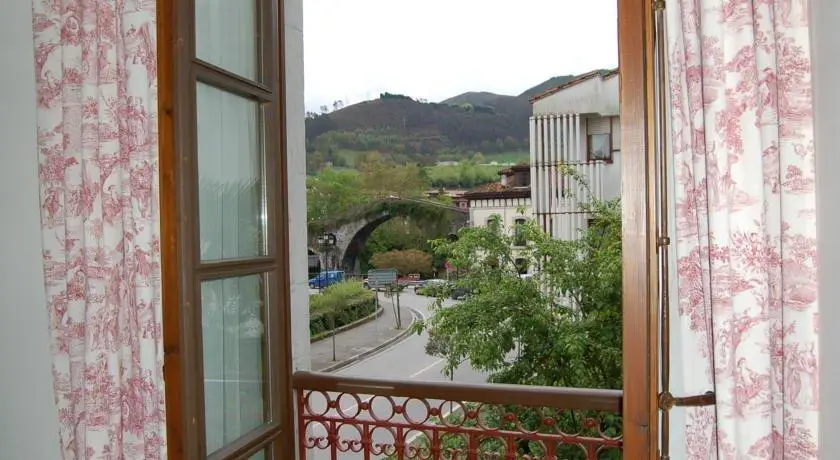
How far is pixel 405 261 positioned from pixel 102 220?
10.6 feet

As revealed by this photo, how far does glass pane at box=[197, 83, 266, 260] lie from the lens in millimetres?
1473

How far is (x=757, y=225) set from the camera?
3.62 ft

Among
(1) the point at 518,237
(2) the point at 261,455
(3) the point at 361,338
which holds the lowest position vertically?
(3) the point at 361,338

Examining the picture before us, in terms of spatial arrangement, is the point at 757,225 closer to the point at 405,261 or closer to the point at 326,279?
the point at 405,261

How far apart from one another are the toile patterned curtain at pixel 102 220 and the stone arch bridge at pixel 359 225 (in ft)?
10.1

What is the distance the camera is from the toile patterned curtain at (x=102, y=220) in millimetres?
1432

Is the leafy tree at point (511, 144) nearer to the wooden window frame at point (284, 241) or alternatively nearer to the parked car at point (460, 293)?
the parked car at point (460, 293)

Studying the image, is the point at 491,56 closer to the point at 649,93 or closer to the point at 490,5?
the point at 490,5

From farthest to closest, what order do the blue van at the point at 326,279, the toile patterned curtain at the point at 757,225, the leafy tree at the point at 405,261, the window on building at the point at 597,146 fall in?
the blue van at the point at 326,279 → the leafy tree at the point at 405,261 → the window on building at the point at 597,146 → the toile patterned curtain at the point at 757,225

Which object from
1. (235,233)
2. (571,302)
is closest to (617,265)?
(571,302)

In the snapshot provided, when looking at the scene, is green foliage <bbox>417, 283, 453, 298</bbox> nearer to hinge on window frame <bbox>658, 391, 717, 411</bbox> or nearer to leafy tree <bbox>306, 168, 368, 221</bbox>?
leafy tree <bbox>306, 168, 368, 221</bbox>

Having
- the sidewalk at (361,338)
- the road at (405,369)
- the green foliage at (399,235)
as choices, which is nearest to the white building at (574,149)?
the green foliage at (399,235)

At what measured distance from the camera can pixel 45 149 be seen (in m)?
1.52

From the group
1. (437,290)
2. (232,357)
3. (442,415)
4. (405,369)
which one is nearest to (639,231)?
(442,415)
